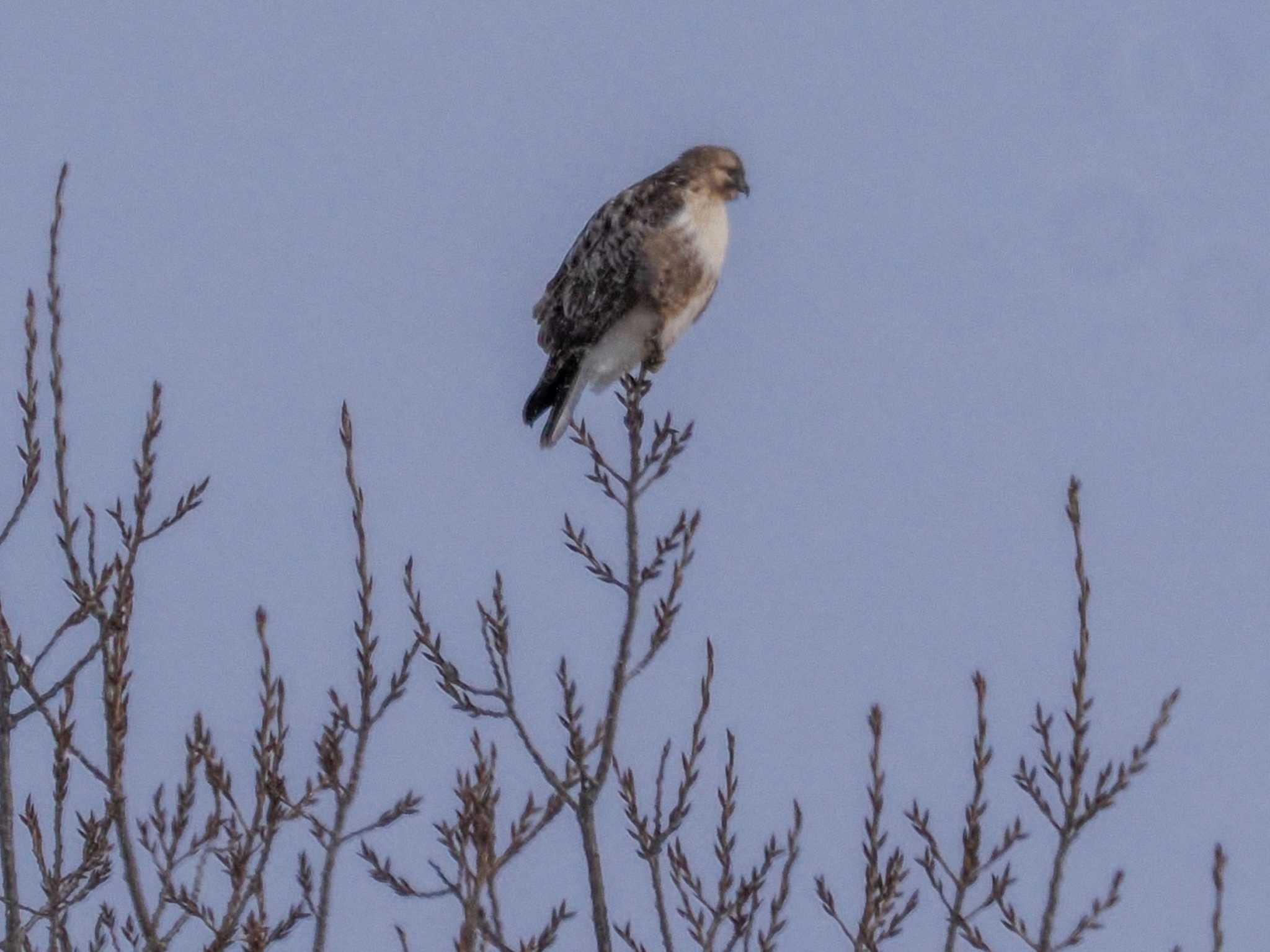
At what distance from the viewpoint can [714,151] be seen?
8531 millimetres

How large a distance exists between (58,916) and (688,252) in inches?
165

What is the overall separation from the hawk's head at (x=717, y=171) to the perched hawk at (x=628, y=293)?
0.21 metres

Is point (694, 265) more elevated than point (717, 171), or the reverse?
point (717, 171)

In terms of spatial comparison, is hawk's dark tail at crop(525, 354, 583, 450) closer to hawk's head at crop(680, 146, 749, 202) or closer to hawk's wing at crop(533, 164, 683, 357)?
hawk's wing at crop(533, 164, 683, 357)

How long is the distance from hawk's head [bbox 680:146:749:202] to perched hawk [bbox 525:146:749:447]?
21cm

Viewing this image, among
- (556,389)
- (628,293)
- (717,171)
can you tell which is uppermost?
(717,171)

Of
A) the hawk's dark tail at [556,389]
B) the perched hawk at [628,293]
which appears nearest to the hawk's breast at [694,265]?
the perched hawk at [628,293]

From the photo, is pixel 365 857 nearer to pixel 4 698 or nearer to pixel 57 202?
pixel 4 698

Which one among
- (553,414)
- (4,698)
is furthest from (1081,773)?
(553,414)

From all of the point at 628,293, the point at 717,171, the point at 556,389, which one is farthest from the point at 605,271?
the point at 717,171

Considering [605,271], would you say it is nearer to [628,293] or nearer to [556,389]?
[628,293]

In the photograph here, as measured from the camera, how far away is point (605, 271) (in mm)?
7953

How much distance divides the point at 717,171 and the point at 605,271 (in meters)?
0.81

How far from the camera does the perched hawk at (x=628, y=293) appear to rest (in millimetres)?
7879
